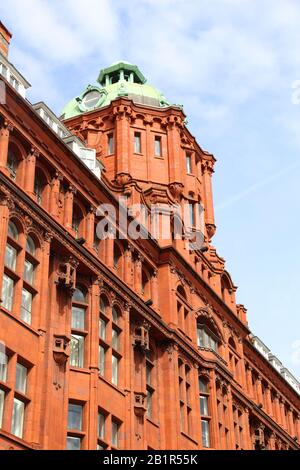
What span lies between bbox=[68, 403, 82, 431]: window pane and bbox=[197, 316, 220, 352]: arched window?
16.7 m

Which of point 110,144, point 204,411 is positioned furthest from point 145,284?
point 110,144

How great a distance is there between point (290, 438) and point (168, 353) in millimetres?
25490

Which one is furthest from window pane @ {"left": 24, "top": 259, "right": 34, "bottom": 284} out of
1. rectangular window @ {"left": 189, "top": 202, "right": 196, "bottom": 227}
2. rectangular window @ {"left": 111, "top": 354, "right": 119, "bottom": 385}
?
rectangular window @ {"left": 189, "top": 202, "right": 196, "bottom": 227}

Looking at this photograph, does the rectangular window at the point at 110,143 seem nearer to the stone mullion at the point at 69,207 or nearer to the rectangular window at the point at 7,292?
the stone mullion at the point at 69,207

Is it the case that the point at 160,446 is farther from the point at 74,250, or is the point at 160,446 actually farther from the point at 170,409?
the point at 74,250

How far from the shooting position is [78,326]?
41844mm

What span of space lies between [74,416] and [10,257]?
26.5 ft

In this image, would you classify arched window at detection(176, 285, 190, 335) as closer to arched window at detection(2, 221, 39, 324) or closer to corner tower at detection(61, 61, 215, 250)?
corner tower at detection(61, 61, 215, 250)

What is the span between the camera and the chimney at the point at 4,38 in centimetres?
5083

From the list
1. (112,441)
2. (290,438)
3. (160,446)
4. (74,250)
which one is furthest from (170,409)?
(290,438)

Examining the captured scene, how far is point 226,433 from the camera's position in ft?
176

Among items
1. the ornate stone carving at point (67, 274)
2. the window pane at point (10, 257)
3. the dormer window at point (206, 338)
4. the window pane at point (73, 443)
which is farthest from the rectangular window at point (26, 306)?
the dormer window at point (206, 338)

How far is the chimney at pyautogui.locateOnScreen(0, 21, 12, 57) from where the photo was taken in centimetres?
5083

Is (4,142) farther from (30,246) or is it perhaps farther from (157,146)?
(157,146)
